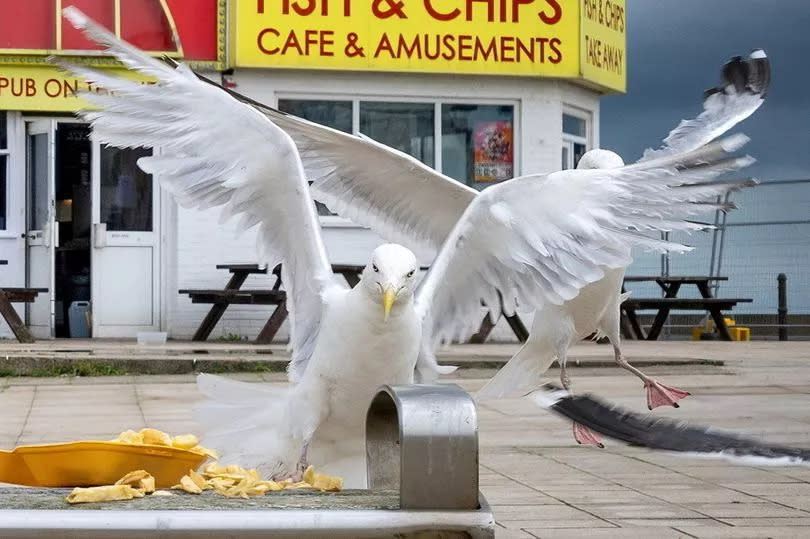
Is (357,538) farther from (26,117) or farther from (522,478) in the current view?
(26,117)

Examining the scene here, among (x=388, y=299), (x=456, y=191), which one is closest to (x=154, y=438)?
(x=388, y=299)

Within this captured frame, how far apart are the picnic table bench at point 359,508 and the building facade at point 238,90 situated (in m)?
12.5

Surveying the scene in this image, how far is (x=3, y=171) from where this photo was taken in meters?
15.7

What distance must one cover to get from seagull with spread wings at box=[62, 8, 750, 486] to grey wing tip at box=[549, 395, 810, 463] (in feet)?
8.02

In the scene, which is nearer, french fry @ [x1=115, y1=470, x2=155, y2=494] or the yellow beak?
french fry @ [x1=115, y1=470, x2=155, y2=494]

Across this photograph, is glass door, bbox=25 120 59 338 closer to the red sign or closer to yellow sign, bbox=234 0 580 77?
the red sign

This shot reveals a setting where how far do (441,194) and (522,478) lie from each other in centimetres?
169

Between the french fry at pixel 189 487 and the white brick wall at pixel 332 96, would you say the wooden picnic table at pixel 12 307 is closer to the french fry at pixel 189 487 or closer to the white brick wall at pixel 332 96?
the white brick wall at pixel 332 96

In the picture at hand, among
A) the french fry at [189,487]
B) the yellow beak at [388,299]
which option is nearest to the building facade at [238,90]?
the yellow beak at [388,299]

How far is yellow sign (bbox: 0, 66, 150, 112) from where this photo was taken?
49.8 feet

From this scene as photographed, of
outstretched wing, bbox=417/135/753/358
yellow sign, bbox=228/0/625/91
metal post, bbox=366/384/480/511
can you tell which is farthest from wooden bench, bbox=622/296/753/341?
metal post, bbox=366/384/480/511

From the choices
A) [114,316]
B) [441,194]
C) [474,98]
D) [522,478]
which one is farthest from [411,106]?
[522,478]

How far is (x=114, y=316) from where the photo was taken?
1566cm

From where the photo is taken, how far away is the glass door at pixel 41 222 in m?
15.5
